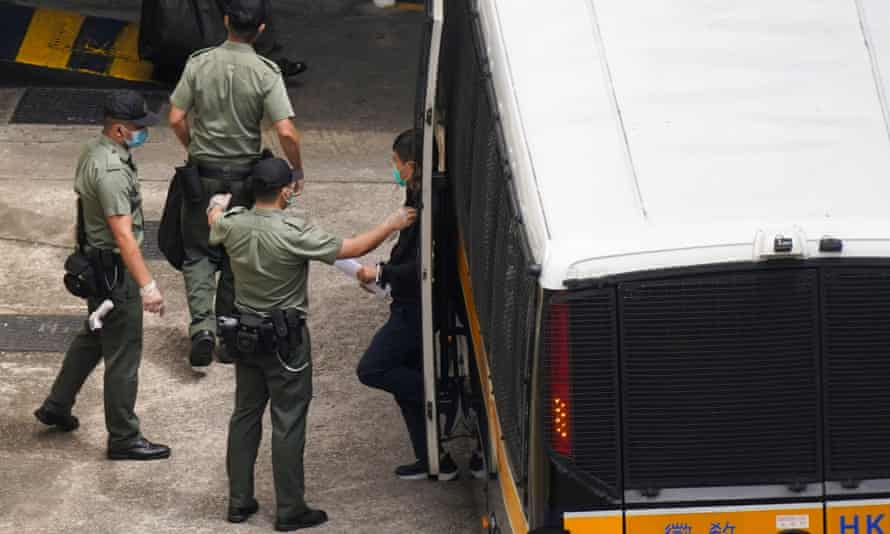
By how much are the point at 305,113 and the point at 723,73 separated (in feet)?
27.5

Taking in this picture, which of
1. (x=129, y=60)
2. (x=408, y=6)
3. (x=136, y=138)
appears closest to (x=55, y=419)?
(x=136, y=138)

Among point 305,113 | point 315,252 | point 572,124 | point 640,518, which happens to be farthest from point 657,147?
point 305,113

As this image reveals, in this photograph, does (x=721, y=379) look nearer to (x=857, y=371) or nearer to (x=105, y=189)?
(x=857, y=371)

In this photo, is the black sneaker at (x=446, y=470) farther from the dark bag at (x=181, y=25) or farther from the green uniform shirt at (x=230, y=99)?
the dark bag at (x=181, y=25)

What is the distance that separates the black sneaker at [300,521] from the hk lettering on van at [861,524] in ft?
10.1

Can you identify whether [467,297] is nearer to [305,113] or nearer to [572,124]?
[572,124]

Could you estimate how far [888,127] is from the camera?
21.3 feet

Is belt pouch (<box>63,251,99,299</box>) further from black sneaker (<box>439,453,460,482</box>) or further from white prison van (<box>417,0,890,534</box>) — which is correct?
white prison van (<box>417,0,890,534</box>)

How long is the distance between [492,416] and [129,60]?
8562 mm

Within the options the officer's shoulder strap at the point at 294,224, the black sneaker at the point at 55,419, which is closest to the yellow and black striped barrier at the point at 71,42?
the black sneaker at the point at 55,419

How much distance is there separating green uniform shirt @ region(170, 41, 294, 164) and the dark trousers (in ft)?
5.72

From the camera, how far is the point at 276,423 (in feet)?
27.5

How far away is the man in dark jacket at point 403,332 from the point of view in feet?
28.6

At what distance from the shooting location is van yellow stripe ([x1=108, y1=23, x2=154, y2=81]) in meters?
15.0
